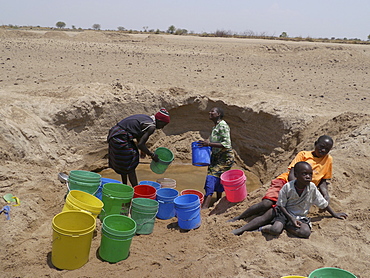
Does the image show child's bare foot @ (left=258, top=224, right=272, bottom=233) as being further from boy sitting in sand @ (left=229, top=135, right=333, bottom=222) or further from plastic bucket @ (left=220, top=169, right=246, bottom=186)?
plastic bucket @ (left=220, top=169, right=246, bottom=186)

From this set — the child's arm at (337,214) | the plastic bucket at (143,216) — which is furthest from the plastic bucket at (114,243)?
the child's arm at (337,214)

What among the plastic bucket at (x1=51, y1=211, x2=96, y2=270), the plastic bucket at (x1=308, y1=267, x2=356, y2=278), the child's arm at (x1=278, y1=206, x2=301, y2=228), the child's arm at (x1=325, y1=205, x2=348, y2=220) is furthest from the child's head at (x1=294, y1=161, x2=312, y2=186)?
the plastic bucket at (x1=51, y1=211, x2=96, y2=270)

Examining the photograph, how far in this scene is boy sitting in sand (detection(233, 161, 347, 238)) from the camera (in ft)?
12.8

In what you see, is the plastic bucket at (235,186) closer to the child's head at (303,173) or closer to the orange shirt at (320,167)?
the orange shirt at (320,167)

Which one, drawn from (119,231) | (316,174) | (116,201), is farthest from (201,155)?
(119,231)

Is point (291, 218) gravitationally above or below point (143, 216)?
above

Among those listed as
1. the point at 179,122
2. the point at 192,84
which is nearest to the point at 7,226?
the point at 179,122

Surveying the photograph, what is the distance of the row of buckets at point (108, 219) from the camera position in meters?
3.68

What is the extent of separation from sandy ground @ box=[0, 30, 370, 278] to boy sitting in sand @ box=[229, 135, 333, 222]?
30cm

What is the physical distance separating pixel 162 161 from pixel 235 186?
136 cm

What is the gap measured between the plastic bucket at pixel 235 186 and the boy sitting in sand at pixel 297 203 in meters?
0.96

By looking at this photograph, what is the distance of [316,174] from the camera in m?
4.46

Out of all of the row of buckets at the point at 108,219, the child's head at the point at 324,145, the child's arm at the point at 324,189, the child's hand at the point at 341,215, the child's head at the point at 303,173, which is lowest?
the row of buckets at the point at 108,219

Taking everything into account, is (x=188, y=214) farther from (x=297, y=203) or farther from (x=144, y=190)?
(x=297, y=203)
